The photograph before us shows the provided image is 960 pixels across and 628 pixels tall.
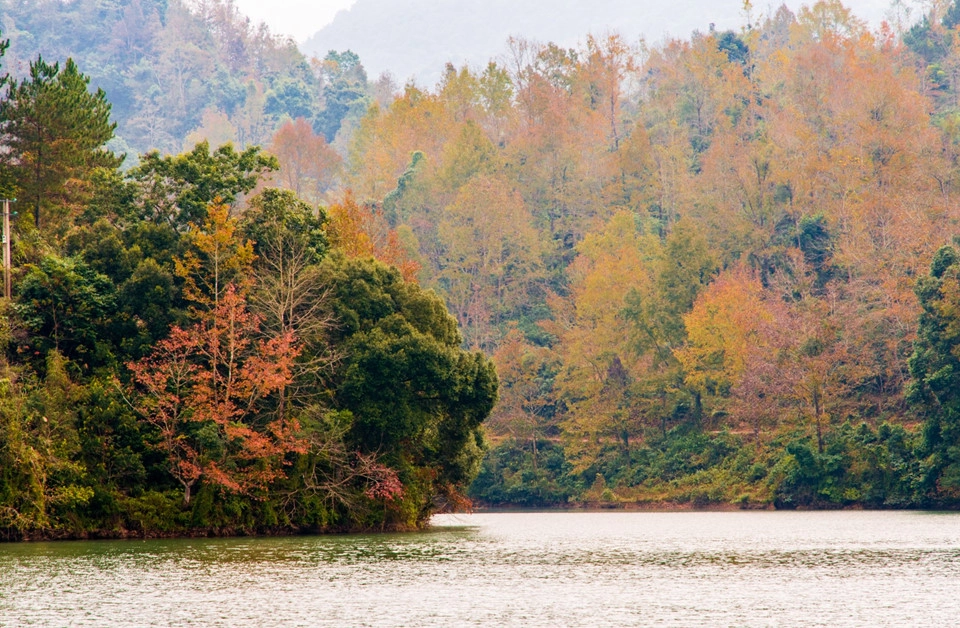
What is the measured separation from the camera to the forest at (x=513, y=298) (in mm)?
52000

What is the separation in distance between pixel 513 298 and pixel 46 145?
49.9 meters

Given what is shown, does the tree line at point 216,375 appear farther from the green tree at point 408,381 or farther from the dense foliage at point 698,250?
the dense foliage at point 698,250

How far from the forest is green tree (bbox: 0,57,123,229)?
0.67 ft

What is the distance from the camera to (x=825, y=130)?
10369cm

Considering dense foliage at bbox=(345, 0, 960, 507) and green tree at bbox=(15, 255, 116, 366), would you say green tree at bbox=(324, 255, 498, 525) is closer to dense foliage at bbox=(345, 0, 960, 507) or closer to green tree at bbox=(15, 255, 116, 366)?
green tree at bbox=(15, 255, 116, 366)

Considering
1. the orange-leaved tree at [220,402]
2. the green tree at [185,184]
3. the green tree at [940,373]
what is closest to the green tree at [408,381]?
the orange-leaved tree at [220,402]

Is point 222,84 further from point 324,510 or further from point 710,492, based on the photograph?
point 324,510

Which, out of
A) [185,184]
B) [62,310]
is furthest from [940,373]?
Answer: [62,310]

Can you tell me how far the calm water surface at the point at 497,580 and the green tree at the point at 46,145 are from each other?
71.5ft

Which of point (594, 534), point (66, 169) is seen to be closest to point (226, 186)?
point (66, 169)

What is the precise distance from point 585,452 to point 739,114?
40203mm

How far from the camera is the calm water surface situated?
28938 millimetres

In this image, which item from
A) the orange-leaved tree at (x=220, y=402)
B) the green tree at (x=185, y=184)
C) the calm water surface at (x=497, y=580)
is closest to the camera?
the calm water surface at (x=497, y=580)

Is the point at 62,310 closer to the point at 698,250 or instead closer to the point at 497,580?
the point at 497,580
